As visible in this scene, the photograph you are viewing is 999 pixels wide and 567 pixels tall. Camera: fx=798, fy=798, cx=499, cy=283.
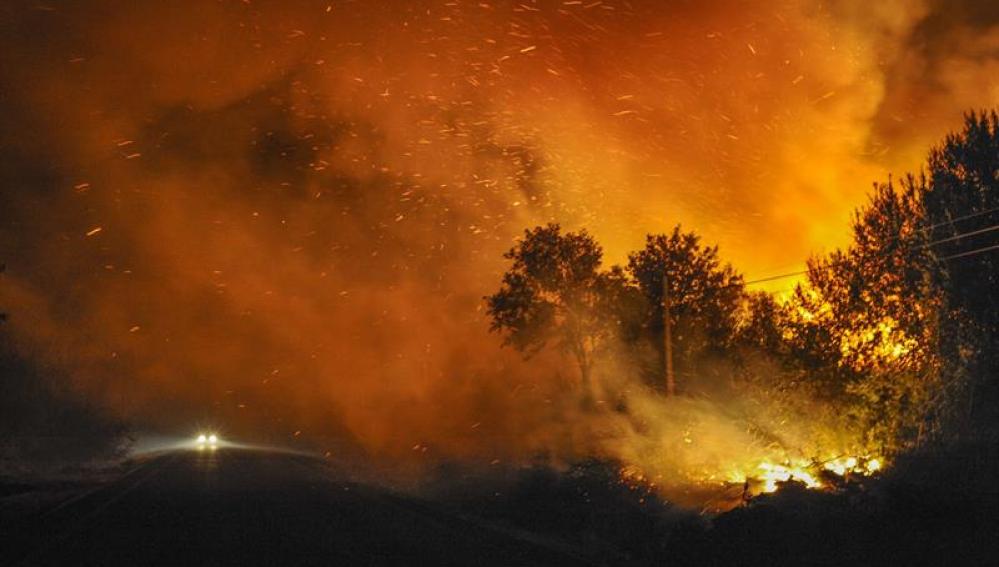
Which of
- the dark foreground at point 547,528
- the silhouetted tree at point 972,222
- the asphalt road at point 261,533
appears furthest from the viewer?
the silhouetted tree at point 972,222

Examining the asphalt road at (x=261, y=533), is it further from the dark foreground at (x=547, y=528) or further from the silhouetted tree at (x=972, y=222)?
the silhouetted tree at (x=972, y=222)

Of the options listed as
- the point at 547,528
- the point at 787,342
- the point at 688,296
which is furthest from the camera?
the point at 688,296

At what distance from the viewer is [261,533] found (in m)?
12.5

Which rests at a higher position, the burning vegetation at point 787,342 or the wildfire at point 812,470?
the burning vegetation at point 787,342

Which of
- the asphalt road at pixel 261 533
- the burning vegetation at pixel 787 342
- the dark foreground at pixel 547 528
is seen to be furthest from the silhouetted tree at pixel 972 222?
the asphalt road at pixel 261 533

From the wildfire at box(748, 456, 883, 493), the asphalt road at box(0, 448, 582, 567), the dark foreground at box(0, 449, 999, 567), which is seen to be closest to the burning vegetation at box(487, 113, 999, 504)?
the wildfire at box(748, 456, 883, 493)

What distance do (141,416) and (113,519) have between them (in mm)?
116577

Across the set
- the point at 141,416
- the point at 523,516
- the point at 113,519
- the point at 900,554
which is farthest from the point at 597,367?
the point at 141,416

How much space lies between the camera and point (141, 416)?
121 metres

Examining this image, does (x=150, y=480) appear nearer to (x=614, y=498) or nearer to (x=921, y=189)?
(x=614, y=498)

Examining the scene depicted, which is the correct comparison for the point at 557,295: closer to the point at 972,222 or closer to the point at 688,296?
the point at 688,296

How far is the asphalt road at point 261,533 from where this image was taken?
10.3 m

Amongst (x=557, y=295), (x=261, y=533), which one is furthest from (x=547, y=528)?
(x=557, y=295)

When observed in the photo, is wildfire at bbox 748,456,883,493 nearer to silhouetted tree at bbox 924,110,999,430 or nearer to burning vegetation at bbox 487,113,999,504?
burning vegetation at bbox 487,113,999,504
